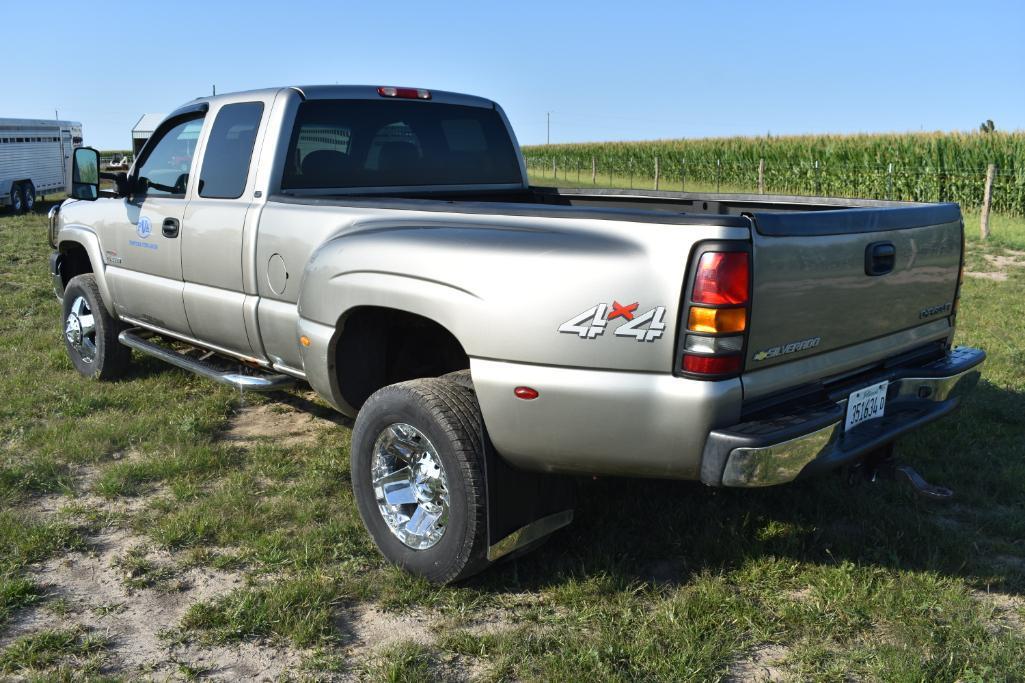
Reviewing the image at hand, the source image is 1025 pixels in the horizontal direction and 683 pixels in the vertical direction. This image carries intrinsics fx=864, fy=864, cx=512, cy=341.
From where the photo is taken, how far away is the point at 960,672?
9.25ft

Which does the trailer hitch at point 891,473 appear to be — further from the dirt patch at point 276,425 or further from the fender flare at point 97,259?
the fender flare at point 97,259

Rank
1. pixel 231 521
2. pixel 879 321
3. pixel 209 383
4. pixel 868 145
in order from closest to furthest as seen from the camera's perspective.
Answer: pixel 879 321 < pixel 231 521 < pixel 209 383 < pixel 868 145

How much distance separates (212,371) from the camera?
4719mm

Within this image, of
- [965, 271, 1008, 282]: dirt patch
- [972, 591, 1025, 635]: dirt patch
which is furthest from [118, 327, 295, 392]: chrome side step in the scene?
[965, 271, 1008, 282]: dirt patch

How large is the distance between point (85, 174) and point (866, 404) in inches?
194

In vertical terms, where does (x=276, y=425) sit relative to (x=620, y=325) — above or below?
below

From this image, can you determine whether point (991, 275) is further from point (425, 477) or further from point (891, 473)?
point (425, 477)

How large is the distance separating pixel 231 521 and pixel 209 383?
2336 millimetres

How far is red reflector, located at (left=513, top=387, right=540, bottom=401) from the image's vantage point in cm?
294

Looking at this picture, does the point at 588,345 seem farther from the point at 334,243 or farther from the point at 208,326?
the point at 208,326

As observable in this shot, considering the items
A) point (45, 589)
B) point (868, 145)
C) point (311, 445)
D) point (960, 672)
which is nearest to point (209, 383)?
point (311, 445)

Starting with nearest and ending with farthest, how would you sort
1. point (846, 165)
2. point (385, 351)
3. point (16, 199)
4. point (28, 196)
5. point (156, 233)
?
1. point (385, 351)
2. point (156, 233)
3. point (16, 199)
4. point (28, 196)
5. point (846, 165)

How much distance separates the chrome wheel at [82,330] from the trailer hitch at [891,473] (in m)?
5.03

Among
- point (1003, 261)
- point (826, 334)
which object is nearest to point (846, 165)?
point (1003, 261)
